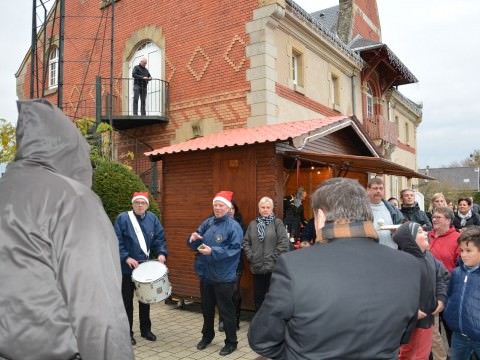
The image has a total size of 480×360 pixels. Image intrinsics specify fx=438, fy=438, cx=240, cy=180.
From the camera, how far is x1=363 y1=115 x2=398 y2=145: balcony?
18264 mm

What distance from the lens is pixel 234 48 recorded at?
12625 mm

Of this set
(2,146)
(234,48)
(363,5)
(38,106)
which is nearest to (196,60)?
(234,48)

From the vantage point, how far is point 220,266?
5656 millimetres

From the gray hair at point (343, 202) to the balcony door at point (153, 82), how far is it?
1279 cm

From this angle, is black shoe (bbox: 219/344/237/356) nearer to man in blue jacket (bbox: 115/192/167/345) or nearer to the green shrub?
man in blue jacket (bbox: 115/192/167/345)

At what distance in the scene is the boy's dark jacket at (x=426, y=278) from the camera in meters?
3.02

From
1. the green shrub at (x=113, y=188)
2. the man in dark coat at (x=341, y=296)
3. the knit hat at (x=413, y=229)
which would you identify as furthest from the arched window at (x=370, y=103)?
the man in dark coat at (x=341, y=296)

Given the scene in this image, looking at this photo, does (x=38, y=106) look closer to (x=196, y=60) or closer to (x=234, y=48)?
(x=234, y=48)

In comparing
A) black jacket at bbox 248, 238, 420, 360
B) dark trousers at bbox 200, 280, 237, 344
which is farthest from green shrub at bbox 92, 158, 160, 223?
black jacket at bbox 248, 238, 420, 360

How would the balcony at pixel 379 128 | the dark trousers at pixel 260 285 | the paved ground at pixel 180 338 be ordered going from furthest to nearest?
the balcony at pixel 379 128
the dark trousers at pixel 260 285
the paved ground at pixel 180 338

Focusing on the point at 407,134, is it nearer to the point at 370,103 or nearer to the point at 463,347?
the point at 370,103

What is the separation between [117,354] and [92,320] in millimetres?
154

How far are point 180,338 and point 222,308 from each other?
1.02 metres

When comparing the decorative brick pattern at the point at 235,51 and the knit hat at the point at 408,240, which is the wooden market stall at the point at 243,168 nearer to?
the knit hat at the point at 408,240
